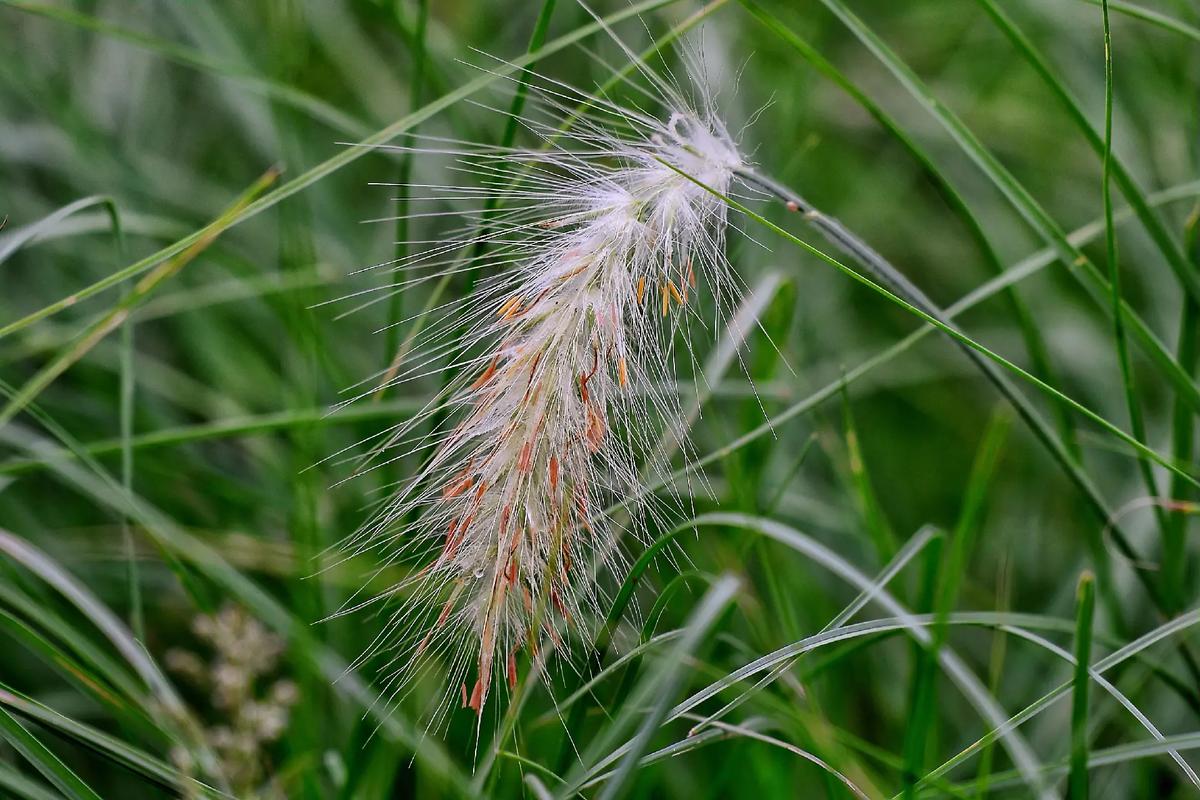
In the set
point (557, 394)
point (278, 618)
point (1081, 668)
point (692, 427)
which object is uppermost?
point (557, 394)

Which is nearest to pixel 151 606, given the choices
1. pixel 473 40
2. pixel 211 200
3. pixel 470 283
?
pixel 211 200

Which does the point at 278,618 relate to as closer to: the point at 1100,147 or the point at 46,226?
the point at 46,226

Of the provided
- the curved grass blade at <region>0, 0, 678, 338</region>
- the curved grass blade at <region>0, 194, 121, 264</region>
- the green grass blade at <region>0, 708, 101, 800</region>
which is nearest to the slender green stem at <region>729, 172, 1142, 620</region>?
the curved grass blade at <region>0, 0, 678, 338</region>

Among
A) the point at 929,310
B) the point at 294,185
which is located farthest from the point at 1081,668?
the point at 294,185

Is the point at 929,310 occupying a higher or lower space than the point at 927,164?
lower

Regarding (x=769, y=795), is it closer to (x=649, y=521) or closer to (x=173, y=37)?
(x=649, y=521)

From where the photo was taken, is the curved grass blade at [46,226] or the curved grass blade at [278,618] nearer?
the curved grass blade at [46,226]

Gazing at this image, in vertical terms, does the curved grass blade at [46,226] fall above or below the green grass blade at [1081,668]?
above

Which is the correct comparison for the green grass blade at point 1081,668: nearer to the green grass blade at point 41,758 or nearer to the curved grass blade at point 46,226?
the green grass blade at point 41,758

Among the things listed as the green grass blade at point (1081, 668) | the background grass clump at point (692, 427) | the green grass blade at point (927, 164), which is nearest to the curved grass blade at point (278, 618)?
the background grass clump at point (692, 427)
